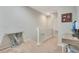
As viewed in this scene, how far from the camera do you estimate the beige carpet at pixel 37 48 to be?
56.7 inches

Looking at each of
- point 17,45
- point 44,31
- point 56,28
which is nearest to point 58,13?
point 56,28

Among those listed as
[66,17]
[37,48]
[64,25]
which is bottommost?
[37,48]

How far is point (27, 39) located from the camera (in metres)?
1.49

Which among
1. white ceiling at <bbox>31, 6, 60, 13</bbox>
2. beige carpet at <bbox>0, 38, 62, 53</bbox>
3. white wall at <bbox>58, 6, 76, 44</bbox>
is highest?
white ceiling at <bbox>31, 6, 60, 13</bbox>

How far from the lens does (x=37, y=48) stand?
1.45 meters

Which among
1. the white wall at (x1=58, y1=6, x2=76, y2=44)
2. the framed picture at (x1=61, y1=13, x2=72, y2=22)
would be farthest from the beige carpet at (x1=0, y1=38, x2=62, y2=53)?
the framed picture at (x1=61, y1=13, x2=72, y2=22)

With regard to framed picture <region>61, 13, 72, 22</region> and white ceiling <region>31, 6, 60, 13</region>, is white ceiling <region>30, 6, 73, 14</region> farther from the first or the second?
framed picture <region>61, 13, 72, 22</region>

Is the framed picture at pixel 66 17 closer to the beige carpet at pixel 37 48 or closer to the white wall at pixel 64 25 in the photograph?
the white wall at pixel 64 25

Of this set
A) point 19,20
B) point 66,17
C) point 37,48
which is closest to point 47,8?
point 66,17

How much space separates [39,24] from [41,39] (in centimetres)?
23

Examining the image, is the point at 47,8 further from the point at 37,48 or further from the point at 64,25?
the point at 37,48

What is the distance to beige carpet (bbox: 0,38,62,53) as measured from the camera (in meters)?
1.44

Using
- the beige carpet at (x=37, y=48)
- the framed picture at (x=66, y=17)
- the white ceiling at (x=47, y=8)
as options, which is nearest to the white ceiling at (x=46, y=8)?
the white ceiling at (x=47, y=8)
